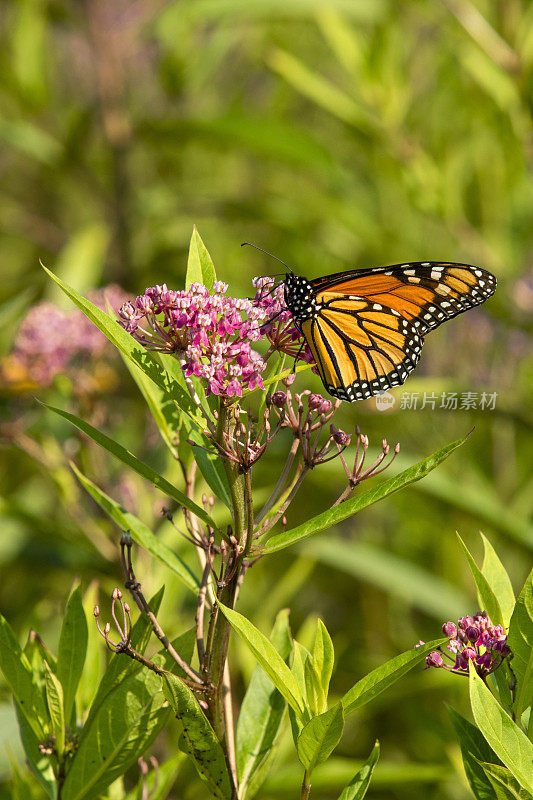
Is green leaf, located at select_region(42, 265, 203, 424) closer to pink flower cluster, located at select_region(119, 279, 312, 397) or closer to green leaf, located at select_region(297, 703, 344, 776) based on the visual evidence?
pink flower cluster, located at select_region(119, 279, 312, 397)

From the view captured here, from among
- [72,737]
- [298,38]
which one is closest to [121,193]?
[298,38]

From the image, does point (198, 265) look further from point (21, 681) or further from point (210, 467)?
point (21, 681)

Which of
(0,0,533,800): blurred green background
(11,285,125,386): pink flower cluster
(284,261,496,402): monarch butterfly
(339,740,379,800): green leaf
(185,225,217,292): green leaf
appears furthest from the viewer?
(0,0,533,800): blurred green background

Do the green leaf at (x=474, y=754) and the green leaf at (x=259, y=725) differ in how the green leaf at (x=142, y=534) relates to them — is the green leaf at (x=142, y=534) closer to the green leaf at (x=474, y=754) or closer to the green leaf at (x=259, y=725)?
the green leaf at (x=259, y=725)

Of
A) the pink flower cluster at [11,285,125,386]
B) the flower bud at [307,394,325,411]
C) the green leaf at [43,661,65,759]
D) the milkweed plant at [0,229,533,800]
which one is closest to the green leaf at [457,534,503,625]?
the milkweed plant at [0,229,533,800]

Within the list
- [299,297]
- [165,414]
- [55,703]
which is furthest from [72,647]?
[299,297]

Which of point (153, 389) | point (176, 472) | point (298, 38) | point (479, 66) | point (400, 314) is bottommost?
point (176, 472)

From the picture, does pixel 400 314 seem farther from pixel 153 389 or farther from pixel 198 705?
pixel 198 705
